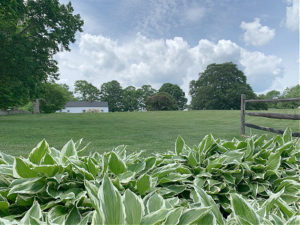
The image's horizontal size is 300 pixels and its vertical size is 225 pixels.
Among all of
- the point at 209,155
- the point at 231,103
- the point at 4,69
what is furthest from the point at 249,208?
the point at 231,103

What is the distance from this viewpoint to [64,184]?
1100mm

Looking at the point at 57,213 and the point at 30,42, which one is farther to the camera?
the point at 30,42

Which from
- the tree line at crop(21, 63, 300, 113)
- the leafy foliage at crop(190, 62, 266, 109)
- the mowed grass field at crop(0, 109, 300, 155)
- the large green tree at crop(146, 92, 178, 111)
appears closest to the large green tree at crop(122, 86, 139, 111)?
the tree line at crop(21, 63, 300, 113)

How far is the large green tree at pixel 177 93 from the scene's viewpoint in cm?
5750

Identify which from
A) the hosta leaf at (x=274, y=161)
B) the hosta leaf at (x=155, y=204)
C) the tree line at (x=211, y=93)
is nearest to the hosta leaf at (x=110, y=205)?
the hosta leaf at (x=155, y=204)

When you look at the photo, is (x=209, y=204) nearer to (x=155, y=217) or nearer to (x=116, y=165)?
(x=155, y=217)

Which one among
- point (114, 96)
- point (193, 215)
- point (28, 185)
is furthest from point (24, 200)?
point (114, 96)

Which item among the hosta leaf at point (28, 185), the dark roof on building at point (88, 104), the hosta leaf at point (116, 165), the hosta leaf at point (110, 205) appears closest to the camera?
the hosta leaf at point (110, 205)

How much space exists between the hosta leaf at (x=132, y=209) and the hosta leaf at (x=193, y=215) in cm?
17

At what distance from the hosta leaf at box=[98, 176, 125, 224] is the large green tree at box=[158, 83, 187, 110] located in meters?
57.1

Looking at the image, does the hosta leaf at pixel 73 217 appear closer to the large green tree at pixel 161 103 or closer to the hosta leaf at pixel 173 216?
the hosta leaf at pixel 173 216

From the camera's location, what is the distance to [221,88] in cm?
3931

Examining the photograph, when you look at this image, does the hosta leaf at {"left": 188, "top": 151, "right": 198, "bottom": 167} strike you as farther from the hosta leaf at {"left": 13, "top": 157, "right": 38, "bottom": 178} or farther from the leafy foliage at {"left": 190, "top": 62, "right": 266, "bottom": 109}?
the leafy foliage at {"left": 190, "top": 62, "right": 266, "bottom": 109}

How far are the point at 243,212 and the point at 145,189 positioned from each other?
49cm
